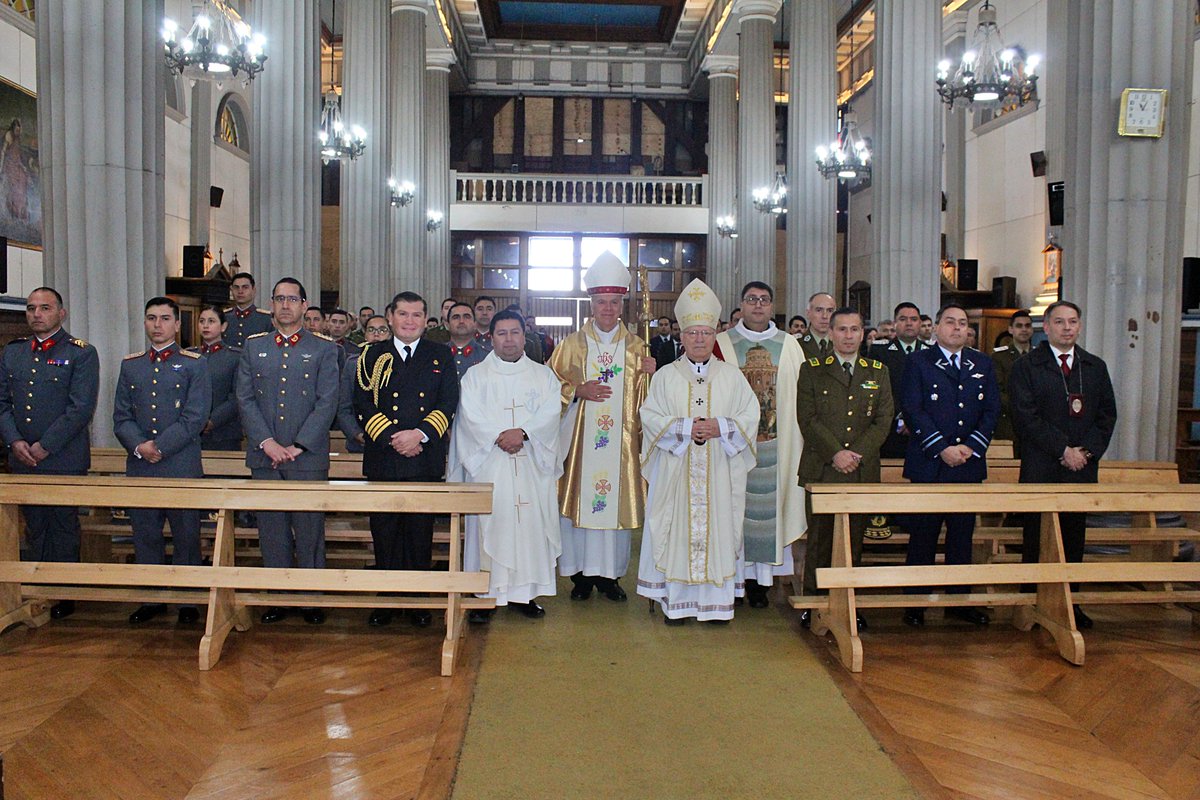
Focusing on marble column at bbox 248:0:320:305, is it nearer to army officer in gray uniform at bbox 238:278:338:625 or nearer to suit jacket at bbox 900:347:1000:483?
army officer in gray uniform at bbox 238:278:338:625

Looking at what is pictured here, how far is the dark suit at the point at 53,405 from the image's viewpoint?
5102 millimetres

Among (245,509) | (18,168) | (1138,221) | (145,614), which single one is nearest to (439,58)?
(18,168)

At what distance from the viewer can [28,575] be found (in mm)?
4574

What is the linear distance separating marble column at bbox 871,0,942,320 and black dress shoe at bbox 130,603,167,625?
6951mm

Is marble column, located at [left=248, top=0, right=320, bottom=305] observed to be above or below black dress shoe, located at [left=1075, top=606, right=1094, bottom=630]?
above

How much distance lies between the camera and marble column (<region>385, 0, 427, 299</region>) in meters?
16.9

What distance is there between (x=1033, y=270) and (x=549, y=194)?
1123 centimetres

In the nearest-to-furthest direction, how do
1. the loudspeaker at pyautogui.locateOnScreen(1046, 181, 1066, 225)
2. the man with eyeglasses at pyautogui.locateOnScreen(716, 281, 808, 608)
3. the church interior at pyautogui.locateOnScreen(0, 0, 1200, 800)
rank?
the church interior at pyautogui.locateOnScreen(0, 0, 1200, 800) → the man with eyeglasses at pyautogui.locateOnScreen(716, 281, 808, 608) → the loudspeaker at pyautogui.locateOnScreen(1046, 181, 1066, 225)

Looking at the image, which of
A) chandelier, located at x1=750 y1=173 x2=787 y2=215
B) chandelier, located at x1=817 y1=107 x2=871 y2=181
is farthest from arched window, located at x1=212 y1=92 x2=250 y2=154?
chandelier, located at x1=817 y1=107 x2=871 y2=181

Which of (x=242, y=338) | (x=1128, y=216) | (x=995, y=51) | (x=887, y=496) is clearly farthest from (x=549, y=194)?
(x=887, y=496)

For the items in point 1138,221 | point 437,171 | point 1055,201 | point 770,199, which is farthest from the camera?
point 437,171

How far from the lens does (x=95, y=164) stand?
18.6ft

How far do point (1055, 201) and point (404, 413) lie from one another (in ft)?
41.6

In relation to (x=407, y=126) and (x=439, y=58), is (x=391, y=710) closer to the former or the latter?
(x=407, y=126)
